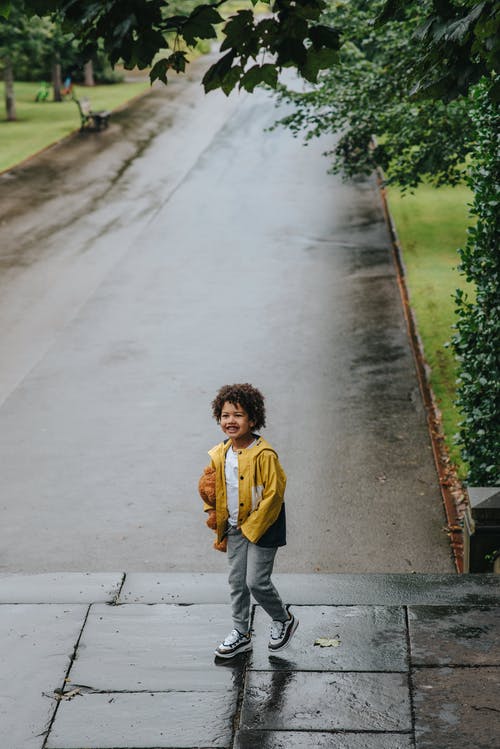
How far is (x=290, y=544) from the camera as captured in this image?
902 cm

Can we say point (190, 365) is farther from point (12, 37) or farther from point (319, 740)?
point (12, 37)

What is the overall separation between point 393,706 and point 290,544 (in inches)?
154

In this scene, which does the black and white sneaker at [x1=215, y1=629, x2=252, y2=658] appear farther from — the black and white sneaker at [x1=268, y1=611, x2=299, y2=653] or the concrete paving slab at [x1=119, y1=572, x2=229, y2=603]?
the concrete paving slab at [x1=119, y1=572, x2=229, y2=603]

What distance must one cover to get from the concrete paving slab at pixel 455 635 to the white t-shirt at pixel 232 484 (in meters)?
1.36

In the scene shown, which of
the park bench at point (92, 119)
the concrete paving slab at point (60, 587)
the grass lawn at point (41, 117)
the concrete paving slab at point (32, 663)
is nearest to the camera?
the concrete paving slab at point (32, 663)

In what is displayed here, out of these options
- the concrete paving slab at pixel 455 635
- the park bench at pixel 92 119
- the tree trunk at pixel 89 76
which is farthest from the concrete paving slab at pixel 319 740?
the tree trunk at pixel 89 76

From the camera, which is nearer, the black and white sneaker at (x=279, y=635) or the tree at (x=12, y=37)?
the black and white sneaker at (x=279, y=635)

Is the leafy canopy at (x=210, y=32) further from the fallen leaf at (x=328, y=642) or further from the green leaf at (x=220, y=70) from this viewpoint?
the fallen leaf at (x=328, y=642)

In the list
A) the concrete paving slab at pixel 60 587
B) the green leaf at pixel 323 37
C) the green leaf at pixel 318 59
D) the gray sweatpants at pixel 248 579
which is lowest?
the concrete paving slab at pixel 60 587

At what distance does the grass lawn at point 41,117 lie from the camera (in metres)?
32.6

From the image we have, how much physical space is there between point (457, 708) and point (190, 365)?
9.39 metres

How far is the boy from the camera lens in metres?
5.50

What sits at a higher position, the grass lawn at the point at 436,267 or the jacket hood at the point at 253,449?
the jacket hood at the point at 253,449

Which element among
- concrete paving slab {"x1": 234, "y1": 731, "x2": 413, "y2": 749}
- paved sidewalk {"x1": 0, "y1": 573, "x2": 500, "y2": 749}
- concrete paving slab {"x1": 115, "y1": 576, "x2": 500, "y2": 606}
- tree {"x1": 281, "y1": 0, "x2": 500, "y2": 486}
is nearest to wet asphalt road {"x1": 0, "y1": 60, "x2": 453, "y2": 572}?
concrete paving slab {"x1": 115, "y1": 576, "x2": 500, "y2": 606}
